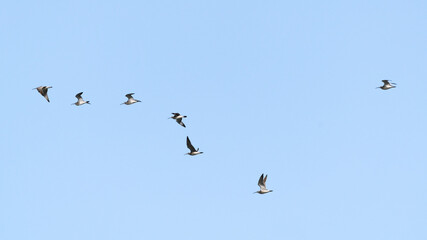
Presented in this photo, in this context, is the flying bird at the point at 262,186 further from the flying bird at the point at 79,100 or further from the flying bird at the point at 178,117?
the flying bird at the point at 79,100

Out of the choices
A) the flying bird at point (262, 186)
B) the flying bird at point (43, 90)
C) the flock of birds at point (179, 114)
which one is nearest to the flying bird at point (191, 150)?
the flock of birds at point (179, 114)

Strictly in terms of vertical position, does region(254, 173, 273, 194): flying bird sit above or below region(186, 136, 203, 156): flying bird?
below

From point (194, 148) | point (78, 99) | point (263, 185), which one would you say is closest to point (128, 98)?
point (78, 99)

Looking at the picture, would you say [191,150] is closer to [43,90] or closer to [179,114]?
[179,114]

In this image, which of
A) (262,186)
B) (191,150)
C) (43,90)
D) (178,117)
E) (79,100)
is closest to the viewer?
(43,90)

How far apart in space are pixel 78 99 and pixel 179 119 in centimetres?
1057

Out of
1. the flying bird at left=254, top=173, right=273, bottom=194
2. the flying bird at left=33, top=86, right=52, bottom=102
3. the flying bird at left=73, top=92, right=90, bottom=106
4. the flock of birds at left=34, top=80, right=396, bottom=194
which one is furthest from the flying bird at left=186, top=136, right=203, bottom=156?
the flying bird at left=33, top=86, right=52, bottom=102

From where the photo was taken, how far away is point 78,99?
219 feet

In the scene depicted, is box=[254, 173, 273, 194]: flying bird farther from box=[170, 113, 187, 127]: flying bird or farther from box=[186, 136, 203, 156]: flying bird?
box=[170, 113, 187, 127]: flying bird

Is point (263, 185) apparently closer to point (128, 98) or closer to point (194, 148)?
point (194, 148)

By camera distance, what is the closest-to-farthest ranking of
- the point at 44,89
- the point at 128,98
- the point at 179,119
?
the point at 44,89, the point at 179,119, the point at 128,98

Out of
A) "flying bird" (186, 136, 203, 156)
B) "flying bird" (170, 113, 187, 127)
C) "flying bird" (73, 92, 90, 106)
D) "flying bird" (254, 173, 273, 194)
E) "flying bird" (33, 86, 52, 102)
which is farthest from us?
"flying bird" (73, 92, 90, 106)

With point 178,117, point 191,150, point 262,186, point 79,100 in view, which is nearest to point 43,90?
point 79,100

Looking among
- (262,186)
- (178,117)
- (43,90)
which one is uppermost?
(43,90)
